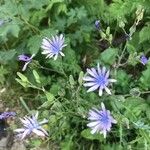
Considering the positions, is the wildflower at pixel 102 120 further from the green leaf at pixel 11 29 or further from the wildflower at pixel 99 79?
the green leaf at pixel 11 29

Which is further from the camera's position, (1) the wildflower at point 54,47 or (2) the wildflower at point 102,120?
(1) the wildflower at point 54,47

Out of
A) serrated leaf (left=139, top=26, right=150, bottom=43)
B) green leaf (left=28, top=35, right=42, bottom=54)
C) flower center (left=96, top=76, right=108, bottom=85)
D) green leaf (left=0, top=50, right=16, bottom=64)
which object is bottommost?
flower center (left=96, top=76, right=108, bottom=85)

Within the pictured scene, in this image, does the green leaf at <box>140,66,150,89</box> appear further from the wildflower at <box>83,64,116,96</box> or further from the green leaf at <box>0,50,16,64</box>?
the green leaf at <box>0,50,16,64</box>

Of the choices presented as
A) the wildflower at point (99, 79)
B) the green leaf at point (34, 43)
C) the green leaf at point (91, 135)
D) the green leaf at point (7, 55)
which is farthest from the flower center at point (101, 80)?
the green leaf at point (7, 55)

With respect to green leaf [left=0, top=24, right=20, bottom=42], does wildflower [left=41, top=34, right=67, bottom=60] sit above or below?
below

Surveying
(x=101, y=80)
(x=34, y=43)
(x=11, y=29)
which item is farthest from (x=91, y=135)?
(x=11, y=29)

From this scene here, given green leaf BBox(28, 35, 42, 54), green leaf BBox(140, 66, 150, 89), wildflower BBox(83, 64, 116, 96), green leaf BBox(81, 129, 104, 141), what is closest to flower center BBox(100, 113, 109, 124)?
wildflower BBox(83, 64, 116, 96)

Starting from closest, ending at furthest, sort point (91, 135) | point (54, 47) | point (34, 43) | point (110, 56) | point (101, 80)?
1. point (101, 80)
2. point (54, 47)
3. point (91, 135)
4. point (110, 56)
5. point (34, 43)

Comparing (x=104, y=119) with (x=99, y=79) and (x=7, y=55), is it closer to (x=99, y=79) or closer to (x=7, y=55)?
(x=99, y=79)

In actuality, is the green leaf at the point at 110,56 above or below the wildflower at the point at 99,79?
above

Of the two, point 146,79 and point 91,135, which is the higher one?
point 146,79
